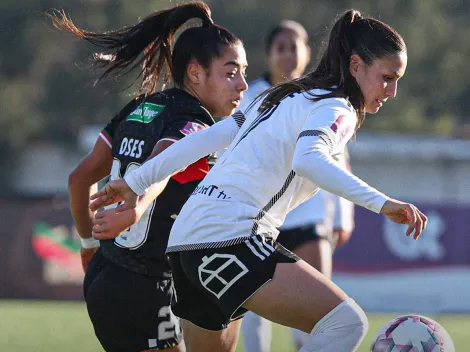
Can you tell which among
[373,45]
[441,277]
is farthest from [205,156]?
[441,277]

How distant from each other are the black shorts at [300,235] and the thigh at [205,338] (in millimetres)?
1945

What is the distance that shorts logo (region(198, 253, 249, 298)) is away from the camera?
374cm

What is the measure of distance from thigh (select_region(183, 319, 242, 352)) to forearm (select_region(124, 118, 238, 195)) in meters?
0.67

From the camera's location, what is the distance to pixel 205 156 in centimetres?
430

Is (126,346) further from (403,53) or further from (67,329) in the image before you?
(67,329)

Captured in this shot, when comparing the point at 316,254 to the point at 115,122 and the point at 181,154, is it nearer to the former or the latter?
the point at 115,122

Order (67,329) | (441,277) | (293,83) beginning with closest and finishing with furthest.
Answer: (293,83)
(67,329)
(441,277)

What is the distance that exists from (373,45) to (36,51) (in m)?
34.6

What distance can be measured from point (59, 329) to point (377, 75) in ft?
22.2

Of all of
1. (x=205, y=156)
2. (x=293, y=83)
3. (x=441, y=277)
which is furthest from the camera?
(x=441, y=277)

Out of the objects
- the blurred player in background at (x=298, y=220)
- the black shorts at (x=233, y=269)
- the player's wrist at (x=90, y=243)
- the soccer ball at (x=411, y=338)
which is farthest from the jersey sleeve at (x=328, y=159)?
the blurred player in background at (x=298, y=220)

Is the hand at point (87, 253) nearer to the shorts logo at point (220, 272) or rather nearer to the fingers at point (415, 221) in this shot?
the shorts logo at point (220, 272)

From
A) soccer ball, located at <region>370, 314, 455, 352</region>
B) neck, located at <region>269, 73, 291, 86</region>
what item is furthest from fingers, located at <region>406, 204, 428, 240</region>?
neck, located at <region>269, 73, 291, 86</region>

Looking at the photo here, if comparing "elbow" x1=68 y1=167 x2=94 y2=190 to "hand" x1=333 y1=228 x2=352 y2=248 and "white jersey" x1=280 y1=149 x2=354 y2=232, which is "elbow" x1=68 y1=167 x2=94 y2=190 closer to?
"white jersey" x1=280 y1=149 x2=354 y2=232
